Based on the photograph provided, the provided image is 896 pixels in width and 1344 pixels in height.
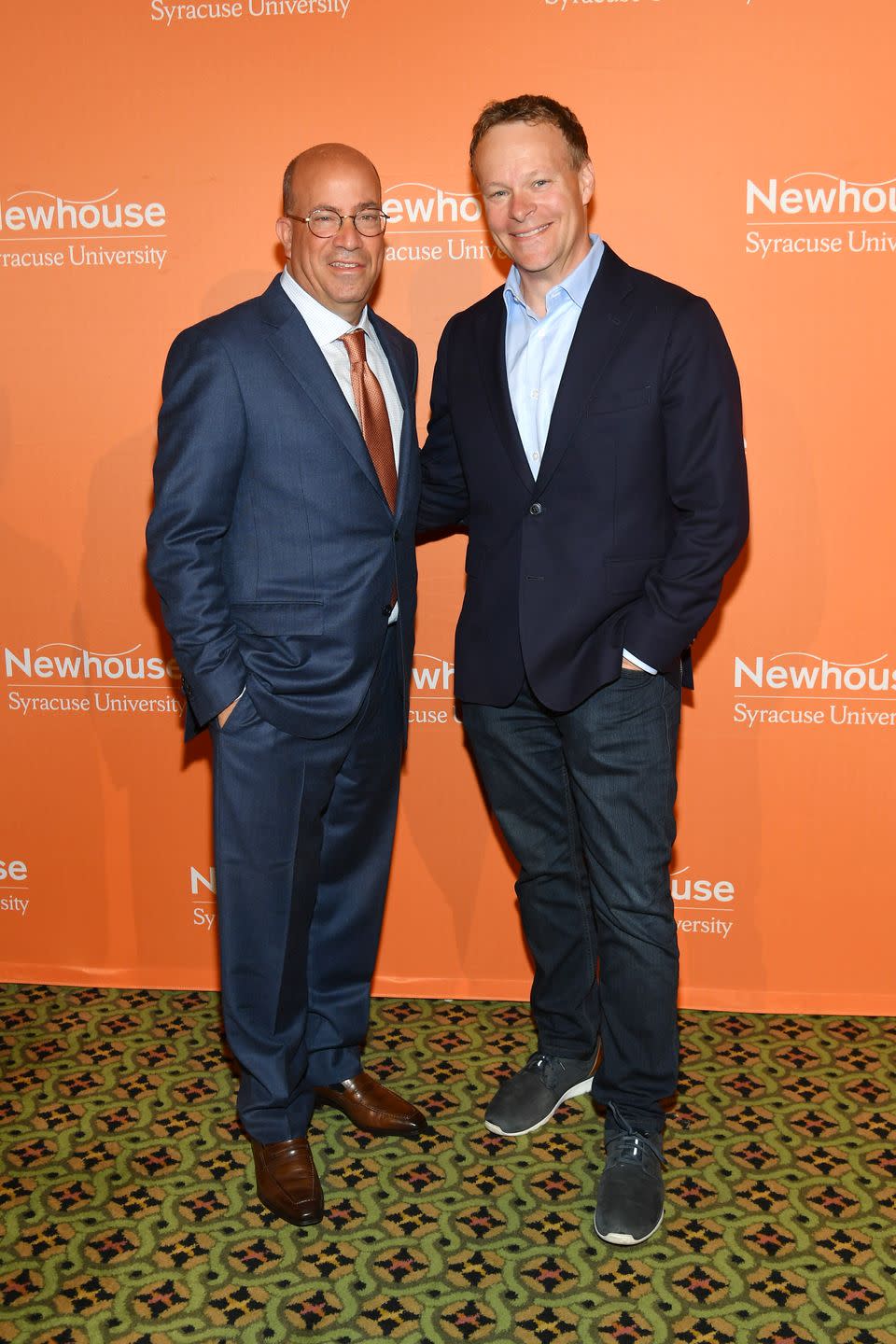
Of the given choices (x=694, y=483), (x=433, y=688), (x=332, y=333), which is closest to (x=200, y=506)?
(x=332, y=333)

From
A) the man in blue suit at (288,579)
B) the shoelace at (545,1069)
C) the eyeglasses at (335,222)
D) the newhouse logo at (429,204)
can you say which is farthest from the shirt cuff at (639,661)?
the newhouse logo at (429,204)

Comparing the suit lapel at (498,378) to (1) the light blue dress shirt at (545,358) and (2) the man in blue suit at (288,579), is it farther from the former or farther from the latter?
(2) the man in blue suit at (288,579)

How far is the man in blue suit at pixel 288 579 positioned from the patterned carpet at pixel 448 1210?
0.19 m

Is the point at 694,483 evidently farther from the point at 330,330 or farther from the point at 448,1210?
the point at 448,1210

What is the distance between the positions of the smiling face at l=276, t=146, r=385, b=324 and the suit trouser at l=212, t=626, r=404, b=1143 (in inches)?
28.5

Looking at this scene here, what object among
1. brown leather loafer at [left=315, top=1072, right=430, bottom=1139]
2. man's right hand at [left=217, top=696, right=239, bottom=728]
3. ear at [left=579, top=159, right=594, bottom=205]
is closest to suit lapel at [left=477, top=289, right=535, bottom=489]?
ear at [left=579, top=159, right=594, bottom=205]

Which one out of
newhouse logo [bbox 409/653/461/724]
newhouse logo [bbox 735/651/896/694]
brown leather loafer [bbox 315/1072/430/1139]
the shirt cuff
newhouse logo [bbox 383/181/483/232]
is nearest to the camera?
the shirt cuff

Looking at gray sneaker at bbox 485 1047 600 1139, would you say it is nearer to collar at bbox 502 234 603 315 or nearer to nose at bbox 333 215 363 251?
collar at bbox 502 234 603 315

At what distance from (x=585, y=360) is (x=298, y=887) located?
1254 millimetres

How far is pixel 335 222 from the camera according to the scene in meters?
2.43

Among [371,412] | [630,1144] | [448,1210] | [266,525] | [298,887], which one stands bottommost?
[448,1210]

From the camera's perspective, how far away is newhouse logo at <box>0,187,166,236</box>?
324 centimetres

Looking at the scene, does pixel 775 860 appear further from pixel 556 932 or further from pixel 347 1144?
pixel 347 1144

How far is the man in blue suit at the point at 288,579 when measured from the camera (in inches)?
95.2
